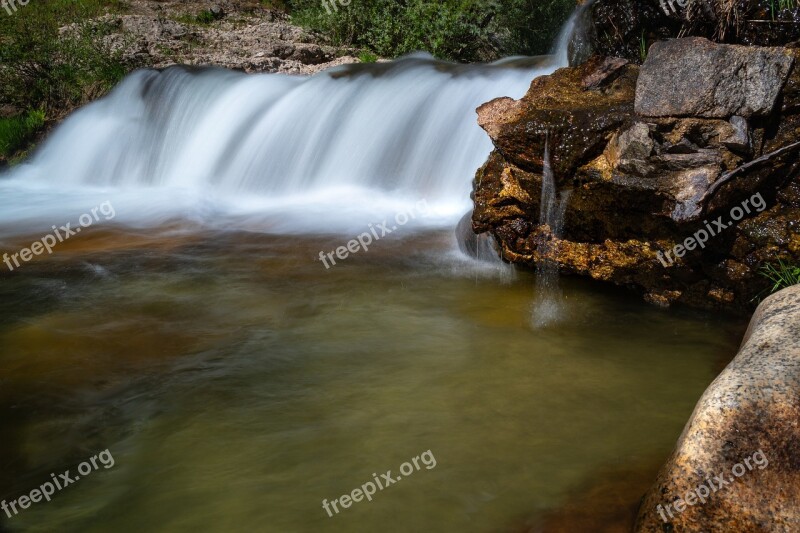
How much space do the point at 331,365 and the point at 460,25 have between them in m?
10.9

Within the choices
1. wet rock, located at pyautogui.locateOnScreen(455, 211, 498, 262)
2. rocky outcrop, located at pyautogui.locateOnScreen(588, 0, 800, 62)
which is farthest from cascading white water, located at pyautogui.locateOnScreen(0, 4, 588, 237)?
rocky outcrop, located at pyautogui.locateOnScreen(588, 0, 800, 62)

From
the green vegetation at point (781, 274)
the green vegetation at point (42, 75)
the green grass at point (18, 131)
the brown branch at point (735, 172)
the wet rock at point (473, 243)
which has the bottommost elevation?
the green vegetation at point (781, 274)

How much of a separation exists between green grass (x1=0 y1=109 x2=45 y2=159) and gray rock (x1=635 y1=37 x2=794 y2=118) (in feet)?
38.0

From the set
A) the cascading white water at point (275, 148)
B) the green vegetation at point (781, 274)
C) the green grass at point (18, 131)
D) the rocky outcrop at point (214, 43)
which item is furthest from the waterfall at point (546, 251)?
the green grass at point (18, 131)

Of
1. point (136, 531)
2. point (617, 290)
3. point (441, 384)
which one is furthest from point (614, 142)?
point (136, 531)

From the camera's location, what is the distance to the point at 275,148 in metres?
9.93

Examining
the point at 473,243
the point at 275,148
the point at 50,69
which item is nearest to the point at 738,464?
the point at 473,243

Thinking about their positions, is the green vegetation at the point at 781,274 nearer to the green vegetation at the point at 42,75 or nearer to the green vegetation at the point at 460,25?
the green vegetation at the point at 460,25

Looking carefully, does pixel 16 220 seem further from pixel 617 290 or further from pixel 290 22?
pixel 290 22

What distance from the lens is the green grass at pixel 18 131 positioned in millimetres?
12234

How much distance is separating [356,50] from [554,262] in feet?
33.6

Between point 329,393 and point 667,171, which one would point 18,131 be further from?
point 667,171

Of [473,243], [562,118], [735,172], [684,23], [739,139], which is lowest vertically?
[473,243]

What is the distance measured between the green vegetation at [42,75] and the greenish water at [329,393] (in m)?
7.58
